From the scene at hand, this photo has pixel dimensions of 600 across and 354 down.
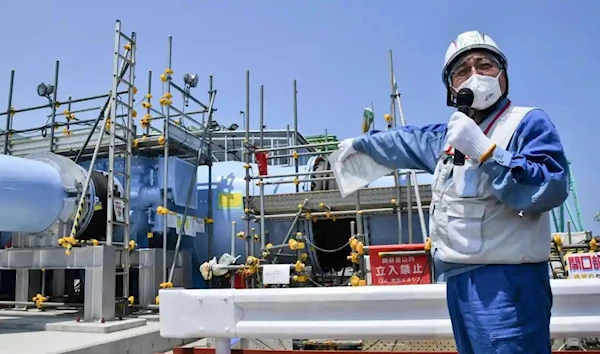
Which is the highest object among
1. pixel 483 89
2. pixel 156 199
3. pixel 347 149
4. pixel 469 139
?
pixel 156 199

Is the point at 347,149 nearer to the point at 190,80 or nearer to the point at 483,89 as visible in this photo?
the point at 483,89

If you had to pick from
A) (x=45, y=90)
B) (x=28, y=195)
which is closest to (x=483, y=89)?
(x=28, y=195)

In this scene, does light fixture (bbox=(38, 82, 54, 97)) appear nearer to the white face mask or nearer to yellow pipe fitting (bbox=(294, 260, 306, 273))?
yellow pipe fitting (bbox=(294, 260, 306, 273))

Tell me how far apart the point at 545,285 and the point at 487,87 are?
2.37 ft

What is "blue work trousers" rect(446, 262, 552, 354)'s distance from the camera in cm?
167

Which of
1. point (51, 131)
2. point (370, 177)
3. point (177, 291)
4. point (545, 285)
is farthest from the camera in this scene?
point (51, 131)

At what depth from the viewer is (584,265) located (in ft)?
18.1

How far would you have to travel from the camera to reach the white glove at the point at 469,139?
1663mm

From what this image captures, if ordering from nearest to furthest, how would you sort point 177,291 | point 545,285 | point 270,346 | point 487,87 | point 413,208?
1. point 545,285
2. point 487,87
3. point 177,291
4. point 270,346
5. point 413,208

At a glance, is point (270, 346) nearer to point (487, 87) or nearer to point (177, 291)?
point (177, 291)

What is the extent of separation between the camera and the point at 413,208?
6977 millimetres

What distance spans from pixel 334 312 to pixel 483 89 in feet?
3.42

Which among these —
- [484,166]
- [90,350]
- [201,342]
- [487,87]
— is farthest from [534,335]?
[90,350]

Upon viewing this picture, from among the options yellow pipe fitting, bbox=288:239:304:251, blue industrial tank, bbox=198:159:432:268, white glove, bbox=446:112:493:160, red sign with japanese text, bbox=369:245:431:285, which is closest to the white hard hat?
white glove, bbox=446:112:493:160
